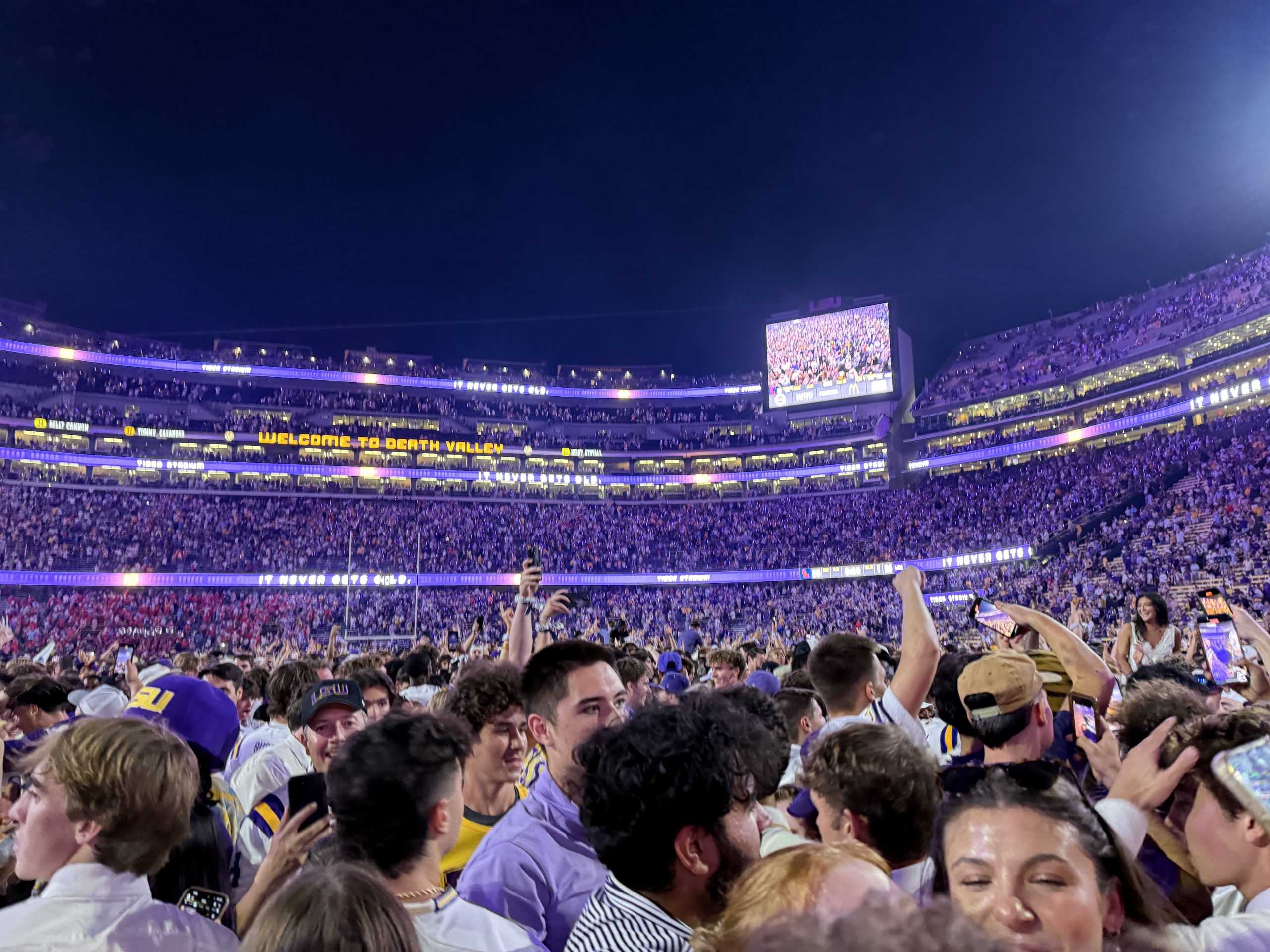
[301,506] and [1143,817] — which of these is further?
[301,506]

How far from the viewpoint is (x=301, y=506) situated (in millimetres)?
50094

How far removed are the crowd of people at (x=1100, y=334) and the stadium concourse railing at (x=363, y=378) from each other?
55.1 feet

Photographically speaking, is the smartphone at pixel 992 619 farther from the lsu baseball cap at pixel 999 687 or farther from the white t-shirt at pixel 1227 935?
the white t-shirt at pixel 1227 935

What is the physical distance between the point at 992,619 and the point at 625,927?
5270 mm

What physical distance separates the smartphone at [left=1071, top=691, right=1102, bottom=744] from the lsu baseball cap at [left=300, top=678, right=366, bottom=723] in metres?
3.88

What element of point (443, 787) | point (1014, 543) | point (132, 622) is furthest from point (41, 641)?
point (1014, 543)

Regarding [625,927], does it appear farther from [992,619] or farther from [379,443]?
[379,443]

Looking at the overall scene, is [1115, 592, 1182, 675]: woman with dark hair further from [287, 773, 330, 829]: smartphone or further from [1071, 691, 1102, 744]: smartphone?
[287, 773, 330, 829]: smartphone

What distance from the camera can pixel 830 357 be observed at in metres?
43.2

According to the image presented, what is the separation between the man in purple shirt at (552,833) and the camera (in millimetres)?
2691

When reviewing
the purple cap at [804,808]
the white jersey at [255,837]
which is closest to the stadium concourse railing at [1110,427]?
the purple cap at [804,808]

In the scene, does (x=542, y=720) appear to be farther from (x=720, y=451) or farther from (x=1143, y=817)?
(x=720, y=451)

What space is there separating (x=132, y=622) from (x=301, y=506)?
12693 mm

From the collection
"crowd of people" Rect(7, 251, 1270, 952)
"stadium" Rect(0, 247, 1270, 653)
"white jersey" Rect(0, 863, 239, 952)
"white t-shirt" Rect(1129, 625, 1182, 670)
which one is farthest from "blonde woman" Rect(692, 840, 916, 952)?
"stadium" Rect(0, 247, 1270, 653)
